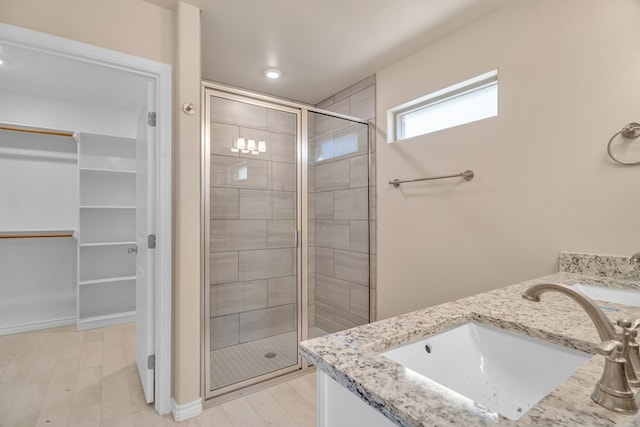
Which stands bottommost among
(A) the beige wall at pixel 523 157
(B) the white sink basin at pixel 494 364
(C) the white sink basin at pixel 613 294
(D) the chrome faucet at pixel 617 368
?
(B) the white sink basin at pixel 494 364

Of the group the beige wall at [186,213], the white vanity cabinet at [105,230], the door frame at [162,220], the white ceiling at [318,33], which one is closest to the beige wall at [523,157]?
the white ceiling at [318,33]

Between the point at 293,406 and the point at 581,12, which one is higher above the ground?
the point at 581,12

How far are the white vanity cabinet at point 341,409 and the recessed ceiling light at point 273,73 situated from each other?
260cm

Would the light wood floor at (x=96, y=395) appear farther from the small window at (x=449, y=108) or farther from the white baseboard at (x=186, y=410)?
the small window at (x=449, y=108)

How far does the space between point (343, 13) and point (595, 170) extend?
5.40ft

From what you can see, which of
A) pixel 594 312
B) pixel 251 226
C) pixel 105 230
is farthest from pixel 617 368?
pixel 105 230

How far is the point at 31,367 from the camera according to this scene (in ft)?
7.95

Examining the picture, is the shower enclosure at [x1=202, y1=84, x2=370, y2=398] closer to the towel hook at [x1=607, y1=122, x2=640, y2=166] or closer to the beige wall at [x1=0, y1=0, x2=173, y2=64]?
the beige wall at [x1=0, y1=0, x2=173, y2=64]

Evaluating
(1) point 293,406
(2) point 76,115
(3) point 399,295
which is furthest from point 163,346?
(2) point 76,115

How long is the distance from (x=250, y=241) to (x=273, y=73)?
60.7 inches

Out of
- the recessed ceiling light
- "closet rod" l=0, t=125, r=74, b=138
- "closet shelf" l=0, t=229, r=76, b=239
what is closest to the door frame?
the recessed ceiling light

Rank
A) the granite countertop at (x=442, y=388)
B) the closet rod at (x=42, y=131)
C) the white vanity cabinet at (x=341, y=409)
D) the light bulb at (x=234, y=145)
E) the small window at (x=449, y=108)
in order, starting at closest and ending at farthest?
1. the granite countertop at (x=442, y=388)
2. the white vanity cabinet at (x=341, y=409)
3. the small window at (x=449, y=108)
4. the light bulb at (x=234, y=145)
5. the closet rod at (x=42, y=131)

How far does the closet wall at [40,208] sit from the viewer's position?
3092 mm

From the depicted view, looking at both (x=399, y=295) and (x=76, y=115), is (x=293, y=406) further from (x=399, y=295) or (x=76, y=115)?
(x=76, y=115)
